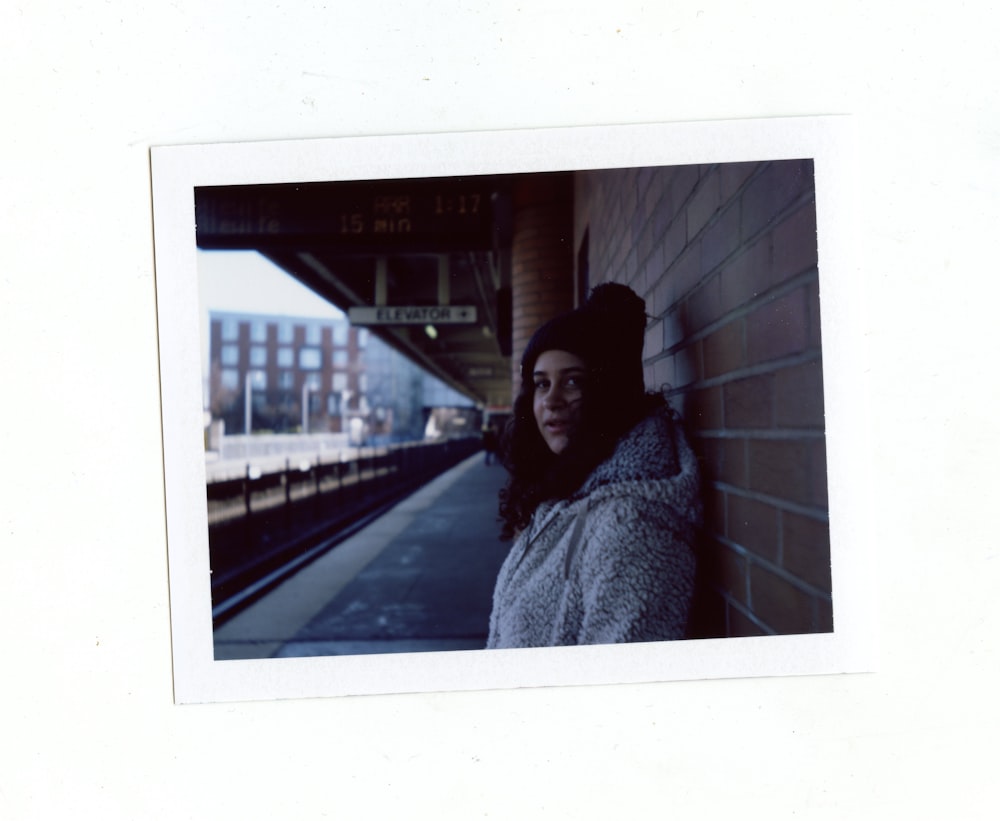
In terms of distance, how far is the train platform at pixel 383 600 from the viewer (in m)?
3.44

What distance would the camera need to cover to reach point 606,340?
1.20 m

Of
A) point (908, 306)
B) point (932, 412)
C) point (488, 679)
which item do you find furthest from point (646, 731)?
point (908, 306)

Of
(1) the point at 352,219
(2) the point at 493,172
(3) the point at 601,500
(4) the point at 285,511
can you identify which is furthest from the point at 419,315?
(3) the point at 601,500

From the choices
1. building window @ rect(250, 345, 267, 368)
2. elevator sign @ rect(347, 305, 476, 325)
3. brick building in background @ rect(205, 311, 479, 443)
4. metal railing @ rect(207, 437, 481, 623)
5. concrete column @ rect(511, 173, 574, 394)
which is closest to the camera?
concrete column @ rect(511, 173, 574, 394)

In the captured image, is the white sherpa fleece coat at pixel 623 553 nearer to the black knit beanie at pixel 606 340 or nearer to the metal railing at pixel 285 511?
the black knit beanie at pixel 606 340

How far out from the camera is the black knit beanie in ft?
3.89

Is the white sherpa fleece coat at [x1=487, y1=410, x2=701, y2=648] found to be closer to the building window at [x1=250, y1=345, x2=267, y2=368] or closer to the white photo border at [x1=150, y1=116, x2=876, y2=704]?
the white photo border at [x1=150, y1=116, x2=876, y2=704]

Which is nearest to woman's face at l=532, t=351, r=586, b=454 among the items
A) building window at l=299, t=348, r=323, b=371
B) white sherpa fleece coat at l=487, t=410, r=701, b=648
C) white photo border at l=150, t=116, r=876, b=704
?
white sherpa fleece coat at l=487, t=410, r=701, b=648

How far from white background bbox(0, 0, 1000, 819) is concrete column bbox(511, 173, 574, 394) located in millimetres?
2025

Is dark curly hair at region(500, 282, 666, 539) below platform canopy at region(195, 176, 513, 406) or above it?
below

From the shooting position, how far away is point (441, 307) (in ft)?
19.1

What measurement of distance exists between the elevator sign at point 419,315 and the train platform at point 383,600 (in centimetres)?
217

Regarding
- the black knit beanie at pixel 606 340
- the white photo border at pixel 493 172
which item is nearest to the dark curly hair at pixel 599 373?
the black knit beanie at pixel 606 340

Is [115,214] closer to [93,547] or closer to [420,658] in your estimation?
[93,547]
